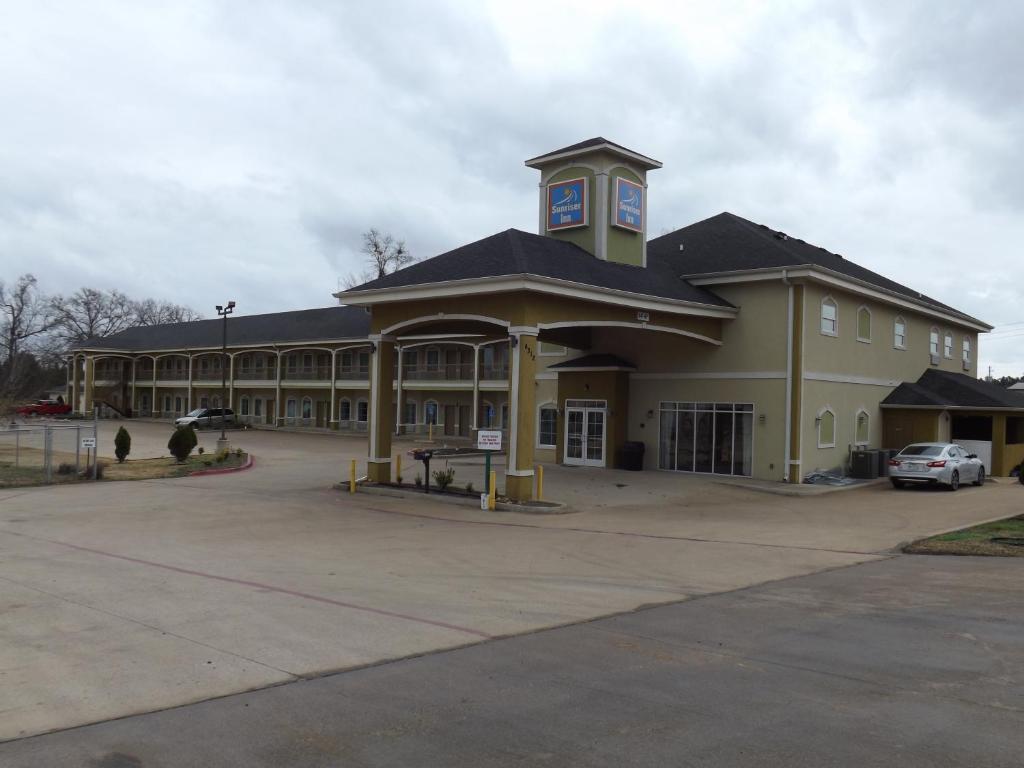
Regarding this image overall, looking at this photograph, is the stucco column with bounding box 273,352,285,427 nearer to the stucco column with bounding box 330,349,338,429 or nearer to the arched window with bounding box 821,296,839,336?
the stucco column with bounding box 330,349,338,429

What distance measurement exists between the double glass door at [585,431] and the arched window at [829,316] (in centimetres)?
759

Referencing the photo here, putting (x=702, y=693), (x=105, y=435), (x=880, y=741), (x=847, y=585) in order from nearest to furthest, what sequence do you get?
(x=880, y=741) → (x=702, y=693) → (x=847, y=585) → (x=105, y=435)

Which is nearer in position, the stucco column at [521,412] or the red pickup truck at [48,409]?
the stucco column at [521,412]

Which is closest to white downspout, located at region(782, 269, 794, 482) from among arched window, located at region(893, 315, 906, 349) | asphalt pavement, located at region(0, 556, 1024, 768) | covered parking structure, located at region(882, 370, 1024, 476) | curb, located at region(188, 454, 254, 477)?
covered parking structure, located at region(882, 370, 1024, 476)

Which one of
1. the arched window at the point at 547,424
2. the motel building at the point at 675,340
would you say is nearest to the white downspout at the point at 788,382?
the motel building at the point at 675,340

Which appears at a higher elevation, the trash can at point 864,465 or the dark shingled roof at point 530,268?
the dark shingled roof at point 530,268

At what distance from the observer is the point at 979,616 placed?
937 centimetres

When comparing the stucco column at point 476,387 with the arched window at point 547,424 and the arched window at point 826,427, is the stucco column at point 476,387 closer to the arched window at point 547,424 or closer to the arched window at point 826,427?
the arched window at point 547,424

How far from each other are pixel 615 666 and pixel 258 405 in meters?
65.3

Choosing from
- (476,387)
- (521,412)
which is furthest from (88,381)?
(521,412)

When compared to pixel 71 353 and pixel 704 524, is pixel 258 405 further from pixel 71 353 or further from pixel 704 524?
pixel 704 524

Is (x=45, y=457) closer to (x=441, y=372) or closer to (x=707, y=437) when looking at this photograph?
(x=707, y=437)

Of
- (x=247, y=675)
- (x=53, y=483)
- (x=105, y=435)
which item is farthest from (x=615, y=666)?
(x=105, y=435)

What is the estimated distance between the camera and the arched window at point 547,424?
32.5m
